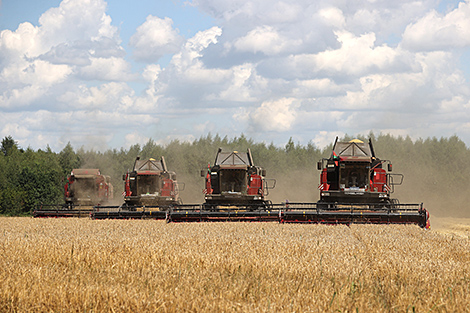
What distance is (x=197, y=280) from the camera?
6.25 m

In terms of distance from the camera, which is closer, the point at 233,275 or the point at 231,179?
the point at 233,275

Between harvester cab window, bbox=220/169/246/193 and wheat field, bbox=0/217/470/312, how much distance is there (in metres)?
11.5

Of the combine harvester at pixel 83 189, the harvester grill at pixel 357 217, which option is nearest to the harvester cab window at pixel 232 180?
the harvester grill at pixel 357 217

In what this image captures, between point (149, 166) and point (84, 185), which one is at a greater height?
point (149, 166)

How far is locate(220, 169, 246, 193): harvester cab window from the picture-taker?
885 inches

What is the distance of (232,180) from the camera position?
22.6 m

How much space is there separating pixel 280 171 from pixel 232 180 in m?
35.5

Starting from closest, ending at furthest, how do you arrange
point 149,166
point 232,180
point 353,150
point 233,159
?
1. point 353,150
2. point 232,180
3. point 233,159
4. point 149,166

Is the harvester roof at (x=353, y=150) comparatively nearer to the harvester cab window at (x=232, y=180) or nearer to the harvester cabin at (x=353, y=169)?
the harvester cabin at (x=353, y=169)

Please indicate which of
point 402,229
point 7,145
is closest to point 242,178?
point 402,229

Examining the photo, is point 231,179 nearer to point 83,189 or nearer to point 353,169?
point 353,169

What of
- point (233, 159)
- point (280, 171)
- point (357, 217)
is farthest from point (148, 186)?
point (280, 171)

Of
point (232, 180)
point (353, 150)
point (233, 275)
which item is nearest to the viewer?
point (233, 275)

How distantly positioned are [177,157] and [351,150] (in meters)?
41.2
